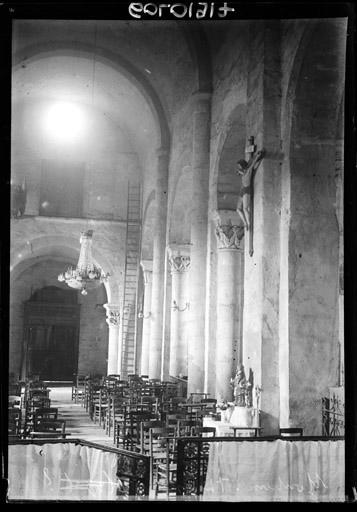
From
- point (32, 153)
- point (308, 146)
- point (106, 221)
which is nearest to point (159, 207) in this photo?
point (106, 221)

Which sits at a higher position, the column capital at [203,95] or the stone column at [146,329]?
the column capital at [203,95]

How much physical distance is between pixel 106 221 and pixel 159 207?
6820mm

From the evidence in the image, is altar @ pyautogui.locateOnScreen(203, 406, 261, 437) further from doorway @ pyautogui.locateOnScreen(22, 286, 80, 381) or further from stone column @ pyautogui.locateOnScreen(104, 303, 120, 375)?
doorway @ pyautogui.locateOnScreen(22, 286, 80, 381)

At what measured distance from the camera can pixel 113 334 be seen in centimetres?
2662

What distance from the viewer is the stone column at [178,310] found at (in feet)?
56.8

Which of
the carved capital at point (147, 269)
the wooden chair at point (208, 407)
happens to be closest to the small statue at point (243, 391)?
the wooden chair at point (208, 407)

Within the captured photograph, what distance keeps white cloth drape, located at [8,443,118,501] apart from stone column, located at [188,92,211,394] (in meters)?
9.14

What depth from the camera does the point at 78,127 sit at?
84.3ft

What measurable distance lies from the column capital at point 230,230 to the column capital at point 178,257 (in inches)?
207

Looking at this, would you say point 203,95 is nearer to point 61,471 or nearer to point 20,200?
point 61,471

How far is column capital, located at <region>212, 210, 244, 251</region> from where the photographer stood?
43.1ft

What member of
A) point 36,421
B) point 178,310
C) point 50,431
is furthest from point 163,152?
point 50,431

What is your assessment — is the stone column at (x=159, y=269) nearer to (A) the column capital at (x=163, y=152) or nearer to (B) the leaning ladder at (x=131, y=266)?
(A) the column capital at (x=163, y=152)

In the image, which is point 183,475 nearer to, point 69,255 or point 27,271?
point 69,255
